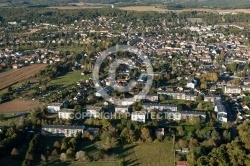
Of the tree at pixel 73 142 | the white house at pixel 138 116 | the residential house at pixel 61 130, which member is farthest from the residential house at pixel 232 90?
the tree at pixel 73 142

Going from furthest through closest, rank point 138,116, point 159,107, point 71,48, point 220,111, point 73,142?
point 71,48 → point 159,107 → point 220,111 → point 138,116 → point 73,142

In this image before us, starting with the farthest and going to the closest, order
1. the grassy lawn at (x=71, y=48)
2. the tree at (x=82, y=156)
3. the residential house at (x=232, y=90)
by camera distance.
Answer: the grassy lawn at (x=71, y=48) < the residential house at (x=232, y=90) < the tree at (x=82, y=156)

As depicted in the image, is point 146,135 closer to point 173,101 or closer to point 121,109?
point 121,109

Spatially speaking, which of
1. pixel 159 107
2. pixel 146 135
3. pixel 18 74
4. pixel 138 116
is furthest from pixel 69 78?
pixel 146 135

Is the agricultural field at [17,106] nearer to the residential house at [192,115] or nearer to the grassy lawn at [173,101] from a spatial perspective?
the grassy lawn at [173,101]

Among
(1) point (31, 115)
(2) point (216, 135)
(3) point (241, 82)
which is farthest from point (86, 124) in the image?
(3) point (241, 82)

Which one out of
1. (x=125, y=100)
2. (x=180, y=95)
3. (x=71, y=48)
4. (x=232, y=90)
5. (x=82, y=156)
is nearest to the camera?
(x=82, y=156)

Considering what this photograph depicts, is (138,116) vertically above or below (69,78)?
below

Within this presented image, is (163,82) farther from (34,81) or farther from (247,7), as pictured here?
(247,7)
